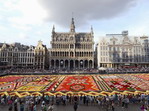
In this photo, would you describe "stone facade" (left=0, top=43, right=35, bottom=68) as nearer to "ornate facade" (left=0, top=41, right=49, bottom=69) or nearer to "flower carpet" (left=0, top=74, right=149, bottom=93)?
"ornate facade" (left=0, top=41, right=49, bottom=69)

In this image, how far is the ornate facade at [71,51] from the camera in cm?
7538

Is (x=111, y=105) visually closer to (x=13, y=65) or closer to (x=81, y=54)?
(x=81, y=54)

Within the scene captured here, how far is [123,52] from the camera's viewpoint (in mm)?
70500

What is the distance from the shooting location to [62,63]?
75688 mm

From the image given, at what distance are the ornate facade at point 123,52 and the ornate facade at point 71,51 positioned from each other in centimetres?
829

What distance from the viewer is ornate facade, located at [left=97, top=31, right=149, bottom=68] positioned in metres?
69.8

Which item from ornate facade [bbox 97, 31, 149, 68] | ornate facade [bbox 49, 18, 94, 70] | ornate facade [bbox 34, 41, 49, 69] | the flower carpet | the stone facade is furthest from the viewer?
ornate facade [bbox 49, 18, 94, 70]

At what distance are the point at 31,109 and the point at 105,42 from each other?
64.7m

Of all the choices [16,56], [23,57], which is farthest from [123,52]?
[16,56]

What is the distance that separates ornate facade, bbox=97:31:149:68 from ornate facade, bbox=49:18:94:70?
8290 millimetres

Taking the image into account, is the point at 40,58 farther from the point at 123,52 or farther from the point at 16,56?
the point at 123,52

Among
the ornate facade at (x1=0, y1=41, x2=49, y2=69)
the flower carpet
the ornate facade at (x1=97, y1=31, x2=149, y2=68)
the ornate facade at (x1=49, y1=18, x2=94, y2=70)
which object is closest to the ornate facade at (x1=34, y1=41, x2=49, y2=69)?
the ornate facade at (x1=0, y1=41, x2=49, y2=69)

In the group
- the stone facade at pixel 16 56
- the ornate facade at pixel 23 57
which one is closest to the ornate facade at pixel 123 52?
the ornate facade at pixel 23 57

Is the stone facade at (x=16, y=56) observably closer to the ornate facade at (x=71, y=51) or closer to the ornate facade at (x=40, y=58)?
the ornate facade at (x=40, y=58)
